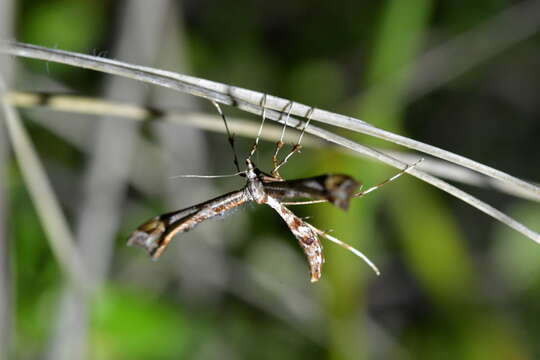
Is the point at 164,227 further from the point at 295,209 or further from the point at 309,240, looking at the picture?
the point at 295,209

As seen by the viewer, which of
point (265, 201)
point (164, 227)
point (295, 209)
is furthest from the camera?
point (295, 209)

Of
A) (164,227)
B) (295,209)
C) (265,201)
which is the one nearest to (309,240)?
(265,201)

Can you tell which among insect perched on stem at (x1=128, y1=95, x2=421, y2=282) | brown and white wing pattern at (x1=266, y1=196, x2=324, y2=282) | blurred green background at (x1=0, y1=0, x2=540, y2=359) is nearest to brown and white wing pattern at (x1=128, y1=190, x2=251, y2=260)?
insect perched on stem at (x1=128, y1=95, x2=421, y2=282)

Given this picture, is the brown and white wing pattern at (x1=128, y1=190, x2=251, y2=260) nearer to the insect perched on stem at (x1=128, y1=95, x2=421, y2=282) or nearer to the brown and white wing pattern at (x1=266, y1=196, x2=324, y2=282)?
the insect perched on stem at (x1=128, y1=95, x2=421, y2=282)

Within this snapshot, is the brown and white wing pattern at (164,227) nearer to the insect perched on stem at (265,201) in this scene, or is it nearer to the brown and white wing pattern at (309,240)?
the insect perched on stem at (265,201)

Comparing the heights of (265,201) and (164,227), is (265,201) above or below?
above

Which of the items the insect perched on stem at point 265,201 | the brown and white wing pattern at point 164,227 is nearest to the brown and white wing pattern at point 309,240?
the insect perched on stem at point 265,201

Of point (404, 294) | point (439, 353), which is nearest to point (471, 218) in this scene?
point (404, 294)
